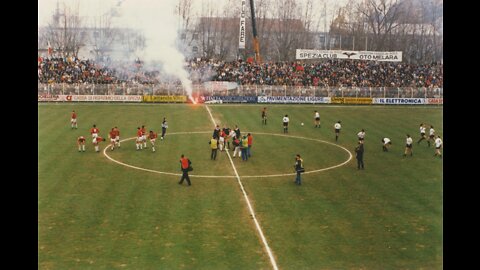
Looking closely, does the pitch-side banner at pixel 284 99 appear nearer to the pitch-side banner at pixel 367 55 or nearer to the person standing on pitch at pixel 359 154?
the pitch-side banner at pixel 367 55

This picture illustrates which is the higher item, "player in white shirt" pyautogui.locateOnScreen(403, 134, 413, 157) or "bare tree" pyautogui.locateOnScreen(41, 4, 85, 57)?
"bare tree" pyautogui.locateOnScreen(41, 4, 85, 57)

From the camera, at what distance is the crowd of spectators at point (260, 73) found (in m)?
73.1

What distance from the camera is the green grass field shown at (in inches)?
715

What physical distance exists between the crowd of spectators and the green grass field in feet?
105

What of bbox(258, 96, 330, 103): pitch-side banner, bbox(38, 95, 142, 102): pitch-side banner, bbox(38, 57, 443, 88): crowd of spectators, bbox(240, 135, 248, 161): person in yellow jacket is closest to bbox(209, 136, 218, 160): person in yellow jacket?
bbox(240, 135, 248, 161): person in yellow jacket

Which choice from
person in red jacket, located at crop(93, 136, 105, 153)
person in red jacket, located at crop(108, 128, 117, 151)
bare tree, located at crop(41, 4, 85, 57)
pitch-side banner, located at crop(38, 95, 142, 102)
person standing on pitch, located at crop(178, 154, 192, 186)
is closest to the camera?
person standing on pitch, located at crop(178, 154, 192, 186)

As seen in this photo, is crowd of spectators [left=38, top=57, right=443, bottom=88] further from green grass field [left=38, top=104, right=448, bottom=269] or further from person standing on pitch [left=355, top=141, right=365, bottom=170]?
person standing on pitch [left=355, top=141, right=365, bottom=170]

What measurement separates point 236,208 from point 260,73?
56523 millimetres

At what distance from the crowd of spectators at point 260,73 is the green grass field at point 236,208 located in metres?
31.9

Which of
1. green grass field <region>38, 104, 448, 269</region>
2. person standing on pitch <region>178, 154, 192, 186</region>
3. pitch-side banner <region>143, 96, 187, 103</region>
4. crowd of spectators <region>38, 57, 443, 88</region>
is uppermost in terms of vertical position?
crowd of spectators <region>38, 57, 443, 88</region>

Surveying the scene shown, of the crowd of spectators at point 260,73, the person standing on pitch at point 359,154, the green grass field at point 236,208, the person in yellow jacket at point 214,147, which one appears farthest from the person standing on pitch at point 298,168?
the crowd of spectators at point 260,73

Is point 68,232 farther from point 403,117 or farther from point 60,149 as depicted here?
point 403,117

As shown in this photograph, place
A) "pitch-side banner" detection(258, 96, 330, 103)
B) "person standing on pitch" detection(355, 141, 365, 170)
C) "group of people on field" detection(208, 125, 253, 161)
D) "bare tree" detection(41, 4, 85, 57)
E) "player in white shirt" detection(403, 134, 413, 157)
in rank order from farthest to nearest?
1. "bare tree" detection(41, 4, 85, 57)
2. "pitch-side banner" detection(258, 96, 330, 103)
3. "player in white shirt" detection(403, 134, 413, 157)
4. "group of people on field" detection(208, 125, 253, 161)
5. "person standing on pitch" detection(355, 141, 365, 170)

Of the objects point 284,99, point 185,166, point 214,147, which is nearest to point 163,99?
point 284,99
